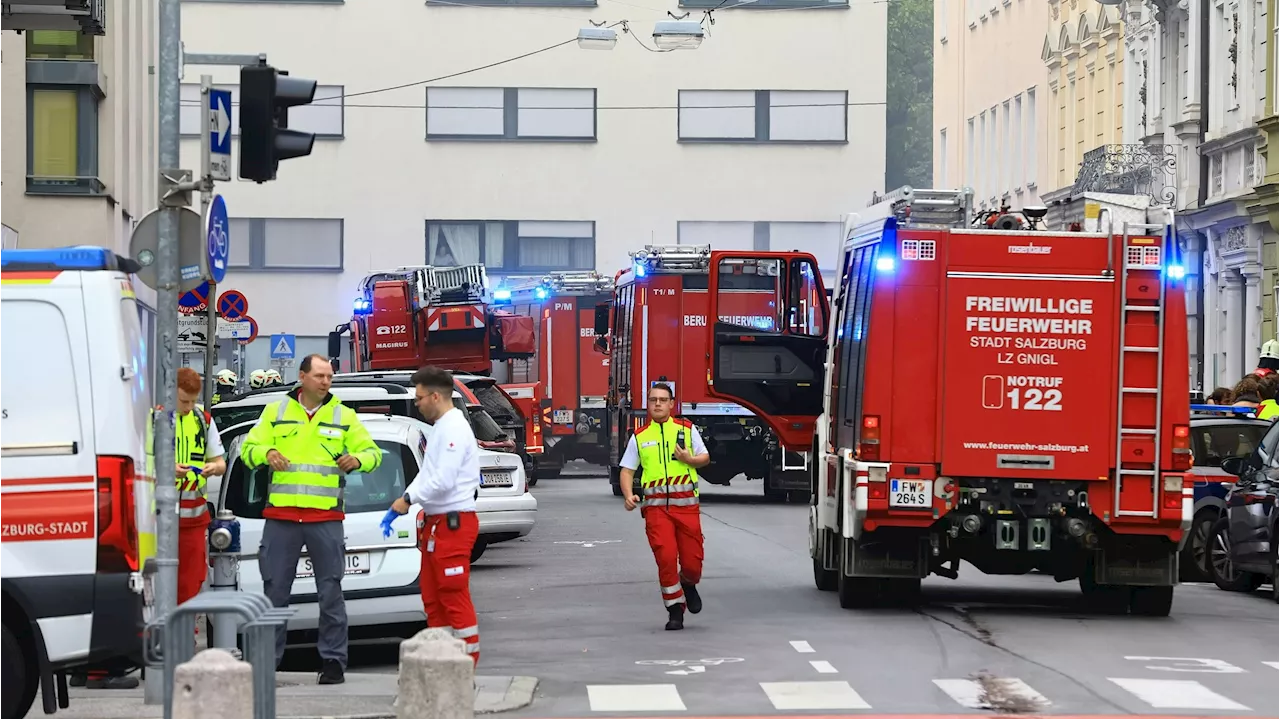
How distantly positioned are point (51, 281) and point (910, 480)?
23.0 feet

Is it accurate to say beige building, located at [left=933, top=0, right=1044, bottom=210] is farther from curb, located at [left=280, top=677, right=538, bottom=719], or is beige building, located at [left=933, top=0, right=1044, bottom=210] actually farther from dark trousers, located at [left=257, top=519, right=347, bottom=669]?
dark trousers, located at [left=257, top=519, right=347, bottom=669]

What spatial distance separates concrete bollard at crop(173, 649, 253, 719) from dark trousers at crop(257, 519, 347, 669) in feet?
13.2

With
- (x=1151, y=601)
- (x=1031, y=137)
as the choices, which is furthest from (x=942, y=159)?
(x=1151, y=601)

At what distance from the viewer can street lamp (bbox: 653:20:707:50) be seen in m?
43.1

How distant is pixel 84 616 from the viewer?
10164 mm

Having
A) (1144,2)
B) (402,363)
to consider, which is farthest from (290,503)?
(1144,2)

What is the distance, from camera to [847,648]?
14031 mm

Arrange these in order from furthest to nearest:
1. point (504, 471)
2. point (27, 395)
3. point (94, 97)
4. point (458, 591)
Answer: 1. point (94, 97)
2. point (504, 471)
3. point (458, 591)
4. point (27, 395)

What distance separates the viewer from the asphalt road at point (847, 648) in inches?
464

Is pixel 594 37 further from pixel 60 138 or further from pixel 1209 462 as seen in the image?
pixel 1209 462

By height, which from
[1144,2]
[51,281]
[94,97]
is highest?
[1144,2]

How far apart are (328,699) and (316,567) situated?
3.66 ft

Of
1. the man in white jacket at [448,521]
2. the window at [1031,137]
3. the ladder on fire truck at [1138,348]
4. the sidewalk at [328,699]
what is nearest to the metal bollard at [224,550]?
the sidewalk at [328,699]

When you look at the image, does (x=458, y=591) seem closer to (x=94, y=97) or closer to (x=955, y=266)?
(x=955, y=266)
